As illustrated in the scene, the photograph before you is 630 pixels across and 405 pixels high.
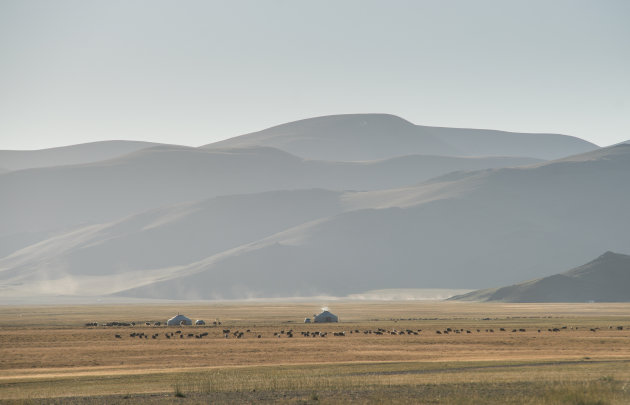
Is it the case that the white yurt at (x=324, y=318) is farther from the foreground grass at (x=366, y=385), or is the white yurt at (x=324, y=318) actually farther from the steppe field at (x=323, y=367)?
the foreground grass at (x=366, y=385)

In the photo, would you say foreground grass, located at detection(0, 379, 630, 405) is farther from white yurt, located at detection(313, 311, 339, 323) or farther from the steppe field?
white yurt, located at detection(313, 311, 339, 323)

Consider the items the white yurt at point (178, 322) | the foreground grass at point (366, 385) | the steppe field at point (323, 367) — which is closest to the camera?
the foreground grass at point (366, 385)

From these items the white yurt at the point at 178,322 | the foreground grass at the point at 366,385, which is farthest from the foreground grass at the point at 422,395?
the white yurt at the point at 178,322

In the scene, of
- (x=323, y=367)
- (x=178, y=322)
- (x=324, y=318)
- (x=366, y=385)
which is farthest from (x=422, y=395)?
(x=324, y=318)

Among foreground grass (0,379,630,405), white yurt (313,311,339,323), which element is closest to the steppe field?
foreground grass (0,379,630,405)

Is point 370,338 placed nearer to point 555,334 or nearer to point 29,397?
point 555,334

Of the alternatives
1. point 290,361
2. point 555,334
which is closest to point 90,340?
point 290,361

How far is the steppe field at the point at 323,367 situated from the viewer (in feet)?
162

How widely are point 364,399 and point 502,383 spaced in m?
10.0

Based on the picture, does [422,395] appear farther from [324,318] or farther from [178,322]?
[324,318]

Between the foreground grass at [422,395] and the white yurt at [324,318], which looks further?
the white yurt at [324,318]

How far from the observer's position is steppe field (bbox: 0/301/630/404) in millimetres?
49312

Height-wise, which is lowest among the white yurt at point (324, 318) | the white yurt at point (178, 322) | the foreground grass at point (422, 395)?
the foreground grass at point (422, 395)

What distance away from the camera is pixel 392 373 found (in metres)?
64.9
